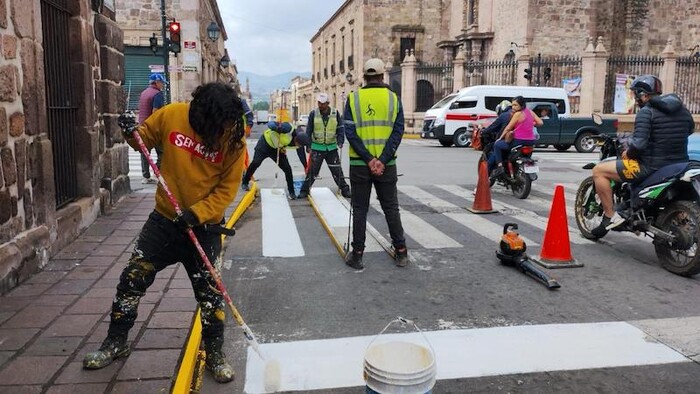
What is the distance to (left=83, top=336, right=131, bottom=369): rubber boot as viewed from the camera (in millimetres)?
3490

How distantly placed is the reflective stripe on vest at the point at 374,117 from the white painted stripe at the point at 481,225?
6.82 ft

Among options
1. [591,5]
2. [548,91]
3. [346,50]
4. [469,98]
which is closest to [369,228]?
[469,98]

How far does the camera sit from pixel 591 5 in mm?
33156

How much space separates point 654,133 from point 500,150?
14.2 ft

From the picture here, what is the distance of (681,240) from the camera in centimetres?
586

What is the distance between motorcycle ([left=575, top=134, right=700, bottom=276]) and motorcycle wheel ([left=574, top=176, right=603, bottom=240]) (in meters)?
0.52

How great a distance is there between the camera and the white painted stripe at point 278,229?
6.72m

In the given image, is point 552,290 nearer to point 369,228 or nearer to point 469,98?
point 369,228

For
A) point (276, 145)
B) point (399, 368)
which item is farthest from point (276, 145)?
point (399, 368)

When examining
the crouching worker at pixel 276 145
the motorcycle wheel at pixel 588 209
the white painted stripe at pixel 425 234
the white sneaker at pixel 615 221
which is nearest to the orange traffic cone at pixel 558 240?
the white sneaker at pixel 615 221

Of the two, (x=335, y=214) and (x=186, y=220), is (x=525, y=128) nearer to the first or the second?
(x=335, y=214)

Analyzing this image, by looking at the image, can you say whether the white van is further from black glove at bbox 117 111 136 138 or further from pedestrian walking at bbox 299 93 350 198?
black glove at bbox 117 111 136 138

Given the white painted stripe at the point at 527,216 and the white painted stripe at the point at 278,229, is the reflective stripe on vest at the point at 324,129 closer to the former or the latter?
the white painted stripe at the point at 278,229

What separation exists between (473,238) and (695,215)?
8.23 ft
